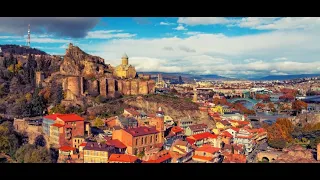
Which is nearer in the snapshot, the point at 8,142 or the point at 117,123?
the point at 8,142

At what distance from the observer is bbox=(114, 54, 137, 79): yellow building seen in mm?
13680

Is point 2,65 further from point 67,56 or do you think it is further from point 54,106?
point 54,106

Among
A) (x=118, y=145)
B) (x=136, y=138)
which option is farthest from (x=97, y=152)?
(x=136, y=138)

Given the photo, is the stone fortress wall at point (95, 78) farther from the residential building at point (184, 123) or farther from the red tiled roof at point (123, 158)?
the red tiled roof at point (123, 158)

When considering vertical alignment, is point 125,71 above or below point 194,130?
above

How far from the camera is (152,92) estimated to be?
13391 mm

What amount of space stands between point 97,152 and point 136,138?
1136 mm

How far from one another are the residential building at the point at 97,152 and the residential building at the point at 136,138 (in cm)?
58

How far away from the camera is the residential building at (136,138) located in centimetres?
666

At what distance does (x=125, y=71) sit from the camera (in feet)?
45.0

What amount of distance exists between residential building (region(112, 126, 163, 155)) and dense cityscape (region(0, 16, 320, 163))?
0.07 ft

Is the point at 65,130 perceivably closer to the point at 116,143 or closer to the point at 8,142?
the point at 8,142
